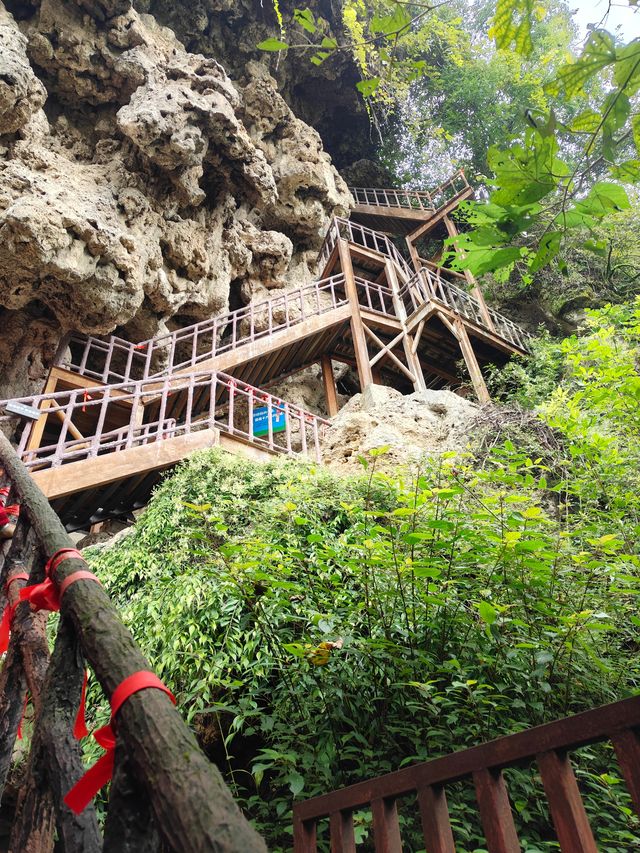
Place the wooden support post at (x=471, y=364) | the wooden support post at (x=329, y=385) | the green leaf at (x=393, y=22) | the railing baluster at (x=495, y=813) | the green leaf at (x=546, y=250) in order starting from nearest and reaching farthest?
the railing baluster at (x=495, y=813), the green leaf at (x=546, y=250), the green leaf at (x=393, y=22), the wooden support post at (x=471, y=364), the wooden support post at (x=329, y=385)

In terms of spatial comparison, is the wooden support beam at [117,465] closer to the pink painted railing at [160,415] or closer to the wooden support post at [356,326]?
the pink painted railing at [160,415]

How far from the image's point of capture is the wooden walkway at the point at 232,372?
5977 millimetres

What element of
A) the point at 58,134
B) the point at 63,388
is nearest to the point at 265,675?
the point at 63,388

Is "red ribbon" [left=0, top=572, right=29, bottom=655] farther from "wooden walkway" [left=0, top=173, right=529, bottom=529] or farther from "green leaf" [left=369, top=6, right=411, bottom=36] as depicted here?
"wooden walkway" [left=0, top=173, right=529, bottom=529]

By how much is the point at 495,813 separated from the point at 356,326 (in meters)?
9.76

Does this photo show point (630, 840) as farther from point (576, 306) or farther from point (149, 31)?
point (149, 31)

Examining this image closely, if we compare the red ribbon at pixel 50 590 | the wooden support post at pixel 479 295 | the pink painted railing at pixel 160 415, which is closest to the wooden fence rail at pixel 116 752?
the red ribbon at pixel 50 590

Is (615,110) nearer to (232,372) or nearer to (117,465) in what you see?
(117,465)

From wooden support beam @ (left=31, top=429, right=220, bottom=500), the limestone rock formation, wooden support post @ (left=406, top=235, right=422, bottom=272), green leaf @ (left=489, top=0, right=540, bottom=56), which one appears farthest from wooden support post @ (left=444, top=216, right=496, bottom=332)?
green leaf @ (left=489, top=0, right=540, bottom=56)

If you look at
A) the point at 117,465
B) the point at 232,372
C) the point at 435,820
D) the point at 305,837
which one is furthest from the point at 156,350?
the point at 435,820

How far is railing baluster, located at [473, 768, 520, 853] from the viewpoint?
0.99m

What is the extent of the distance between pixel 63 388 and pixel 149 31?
8.06m

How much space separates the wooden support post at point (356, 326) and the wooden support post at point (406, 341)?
3.02ft

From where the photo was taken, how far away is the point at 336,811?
4.43 ft
